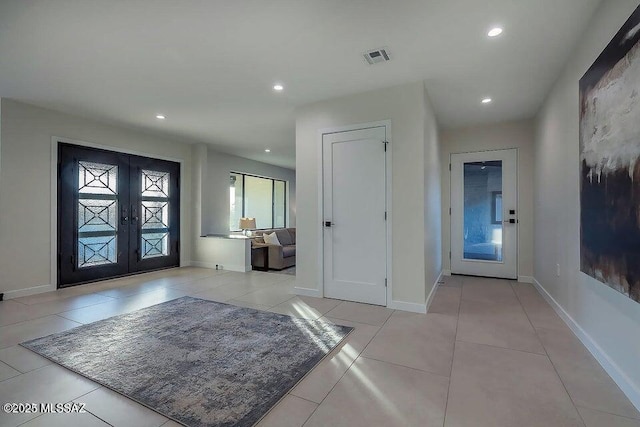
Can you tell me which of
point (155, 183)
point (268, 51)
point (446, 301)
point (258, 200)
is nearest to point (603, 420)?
point (446, 301)

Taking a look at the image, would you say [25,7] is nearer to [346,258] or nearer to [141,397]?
[141,397]

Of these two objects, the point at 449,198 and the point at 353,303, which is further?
the point at 449,198

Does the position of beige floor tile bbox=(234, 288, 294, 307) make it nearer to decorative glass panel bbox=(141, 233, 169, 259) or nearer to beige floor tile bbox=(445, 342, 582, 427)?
beige floor tile bbox=(445, 342, 582, 427)

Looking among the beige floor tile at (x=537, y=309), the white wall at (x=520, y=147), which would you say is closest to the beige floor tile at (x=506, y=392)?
the beige floor tile at (x=537, y=309)

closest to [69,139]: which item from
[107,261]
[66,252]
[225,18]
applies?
[66,252]

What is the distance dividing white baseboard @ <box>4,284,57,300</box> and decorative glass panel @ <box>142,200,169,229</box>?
1.63 m

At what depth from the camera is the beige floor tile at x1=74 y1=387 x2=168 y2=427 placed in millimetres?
1609

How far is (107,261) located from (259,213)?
4317 millimetres

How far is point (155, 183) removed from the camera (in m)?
5.75

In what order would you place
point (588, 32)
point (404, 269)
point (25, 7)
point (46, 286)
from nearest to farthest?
point (25, 7) → point (588, 32) → point (404, 269) → point (46, 286)

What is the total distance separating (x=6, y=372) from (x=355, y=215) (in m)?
3.33

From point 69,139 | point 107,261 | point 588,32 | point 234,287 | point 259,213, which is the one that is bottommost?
point 234,287

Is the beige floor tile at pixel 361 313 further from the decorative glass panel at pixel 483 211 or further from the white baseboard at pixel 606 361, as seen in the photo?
the decorative glass panel at pixel 483 211

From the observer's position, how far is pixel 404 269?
3426mm
